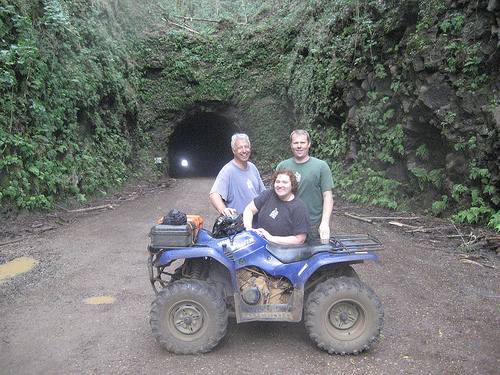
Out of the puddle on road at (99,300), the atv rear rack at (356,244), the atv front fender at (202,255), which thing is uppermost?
the atv rear rack at (356,244)

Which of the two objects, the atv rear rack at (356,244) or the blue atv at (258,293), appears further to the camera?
the atv rear rack at (356,244)

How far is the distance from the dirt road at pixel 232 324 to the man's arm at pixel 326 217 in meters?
1.12

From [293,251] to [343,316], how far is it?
761 millimetres

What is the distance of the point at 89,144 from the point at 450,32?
11.3 m

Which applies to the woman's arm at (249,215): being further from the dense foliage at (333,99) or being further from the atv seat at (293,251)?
the dense foliage at (333,99)

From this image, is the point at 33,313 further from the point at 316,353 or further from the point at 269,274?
the point at 316,353

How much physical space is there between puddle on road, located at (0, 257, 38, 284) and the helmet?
396cm

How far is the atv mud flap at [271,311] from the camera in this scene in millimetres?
3531

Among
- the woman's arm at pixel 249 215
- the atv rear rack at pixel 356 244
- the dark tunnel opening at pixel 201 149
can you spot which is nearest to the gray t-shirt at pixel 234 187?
the woman's arm at pixel 249 215

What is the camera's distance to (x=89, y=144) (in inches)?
511

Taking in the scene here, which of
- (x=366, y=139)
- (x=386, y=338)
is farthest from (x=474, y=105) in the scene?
(x=386, y=338)

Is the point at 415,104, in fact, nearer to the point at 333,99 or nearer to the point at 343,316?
the point at 333,99

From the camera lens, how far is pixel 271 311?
361cm

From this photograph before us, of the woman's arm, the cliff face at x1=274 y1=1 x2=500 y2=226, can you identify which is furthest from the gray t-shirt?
the cliff face at x1=274 y1=1 x2=500 y2=226
